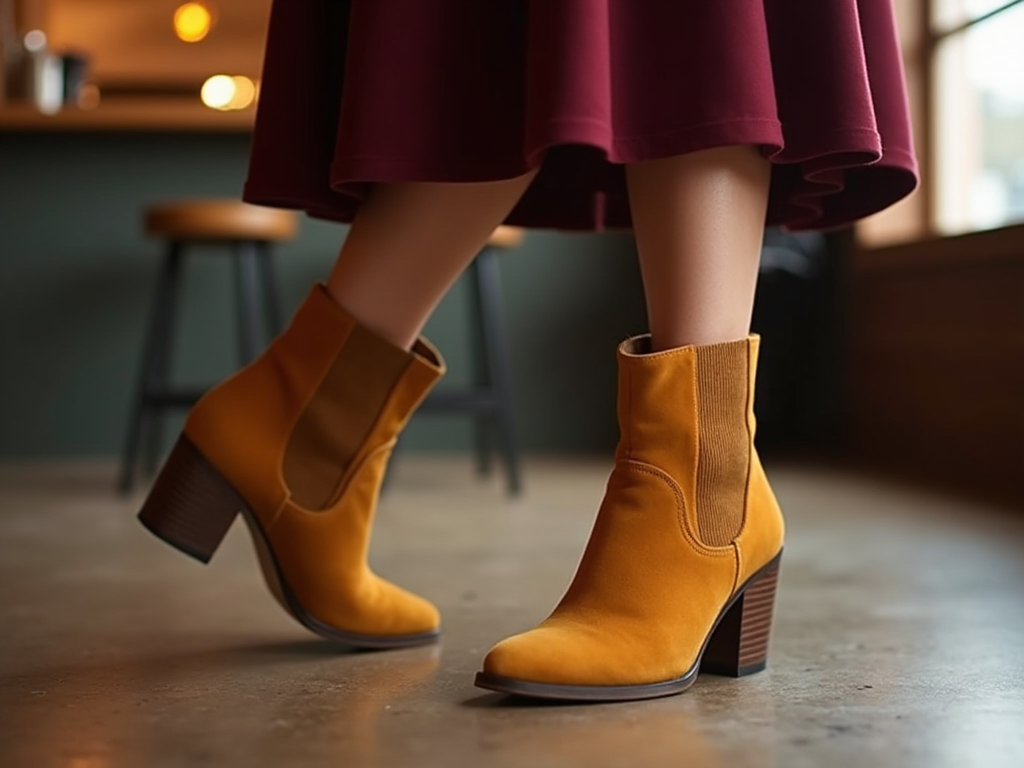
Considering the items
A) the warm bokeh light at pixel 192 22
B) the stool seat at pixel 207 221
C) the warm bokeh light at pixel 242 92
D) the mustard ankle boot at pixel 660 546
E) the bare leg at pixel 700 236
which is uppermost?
the warm bokeh light at pixel 192 22

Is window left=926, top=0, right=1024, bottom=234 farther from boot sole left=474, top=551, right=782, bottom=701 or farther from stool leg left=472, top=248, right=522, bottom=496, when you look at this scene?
boot sole left=474, top=551, right=782, bottom=701

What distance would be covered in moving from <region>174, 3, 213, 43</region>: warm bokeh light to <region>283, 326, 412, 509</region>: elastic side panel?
114 inches

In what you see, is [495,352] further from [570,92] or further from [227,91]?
[570,92]

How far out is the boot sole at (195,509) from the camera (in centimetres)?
98

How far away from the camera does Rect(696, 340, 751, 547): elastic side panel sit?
880 mm

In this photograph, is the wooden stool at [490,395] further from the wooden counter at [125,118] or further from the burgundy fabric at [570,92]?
the burgundy fabric at [570,92]

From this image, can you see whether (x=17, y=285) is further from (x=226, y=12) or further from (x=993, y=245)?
(x=993, y=245)

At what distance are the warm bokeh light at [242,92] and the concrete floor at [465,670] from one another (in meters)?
2.02

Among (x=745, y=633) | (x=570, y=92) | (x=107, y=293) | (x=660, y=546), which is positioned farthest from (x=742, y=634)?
(x=107, y=293)

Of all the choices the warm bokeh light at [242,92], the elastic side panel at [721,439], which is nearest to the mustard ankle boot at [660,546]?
the elastic side panel at [721,439]

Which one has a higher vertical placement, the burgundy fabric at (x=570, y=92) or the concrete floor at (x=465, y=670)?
the burgundy fabric at (x=570, y=92)

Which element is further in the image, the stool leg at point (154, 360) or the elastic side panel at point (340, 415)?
the stool leg at point (154, 360)

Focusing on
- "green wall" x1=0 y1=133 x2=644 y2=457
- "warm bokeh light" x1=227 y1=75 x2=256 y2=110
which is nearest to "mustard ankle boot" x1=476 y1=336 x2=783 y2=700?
"green wall" x1=0 y1=133 x2=644 y2=457

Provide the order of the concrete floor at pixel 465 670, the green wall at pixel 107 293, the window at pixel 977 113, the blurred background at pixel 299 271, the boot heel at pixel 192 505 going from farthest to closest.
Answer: the green wall at pixel 107 293 < the blurred background at pixel 299 271 < the window at pixel 977 113 < the boot heel at pixel 192 505 < the concrete floor at pixel 465 670
